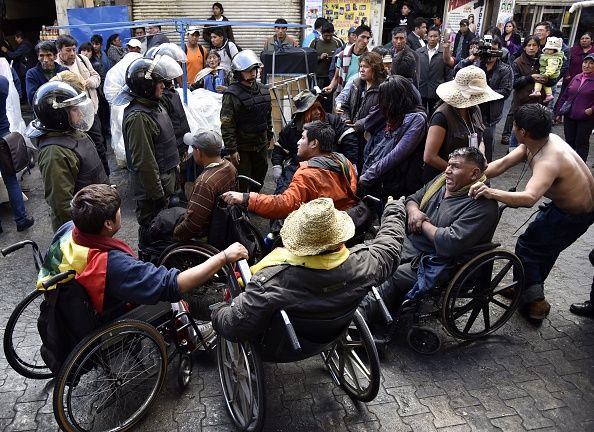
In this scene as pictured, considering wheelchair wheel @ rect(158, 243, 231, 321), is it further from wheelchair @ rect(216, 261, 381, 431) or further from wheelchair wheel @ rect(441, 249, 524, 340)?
wheelchair wheel @ rect(441, 249, 524, 340)

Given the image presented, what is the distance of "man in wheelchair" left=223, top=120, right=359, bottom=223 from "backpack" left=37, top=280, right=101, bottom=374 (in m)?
1.28

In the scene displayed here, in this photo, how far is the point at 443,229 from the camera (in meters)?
3.30

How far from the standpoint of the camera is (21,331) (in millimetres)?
3668

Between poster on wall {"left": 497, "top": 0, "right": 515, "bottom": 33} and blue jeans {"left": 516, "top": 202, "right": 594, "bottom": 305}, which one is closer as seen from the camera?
blue jeans {"left": 516, "top": 202, "right": 594, "bottom": 305}

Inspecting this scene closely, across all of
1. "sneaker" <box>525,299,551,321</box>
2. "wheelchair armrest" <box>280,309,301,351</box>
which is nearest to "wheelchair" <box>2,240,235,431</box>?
"wheelchair armrest" <box>280,309,301,351</box>

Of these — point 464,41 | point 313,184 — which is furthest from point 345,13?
point 313,184

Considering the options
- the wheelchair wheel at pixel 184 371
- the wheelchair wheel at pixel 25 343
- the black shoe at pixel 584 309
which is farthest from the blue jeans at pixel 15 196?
the black shoe at pixel 584 309

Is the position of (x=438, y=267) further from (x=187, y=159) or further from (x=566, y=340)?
(x=187, y=159)

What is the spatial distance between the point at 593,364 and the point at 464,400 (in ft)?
3.59

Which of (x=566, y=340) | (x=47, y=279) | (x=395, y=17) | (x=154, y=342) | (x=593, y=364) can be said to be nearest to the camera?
(x=47, y=279)

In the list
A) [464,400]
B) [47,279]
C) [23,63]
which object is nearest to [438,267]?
[464,400]

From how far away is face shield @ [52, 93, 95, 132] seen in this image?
351cm

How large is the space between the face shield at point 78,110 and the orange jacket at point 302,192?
137 cm

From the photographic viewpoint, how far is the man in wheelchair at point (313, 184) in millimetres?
3607
